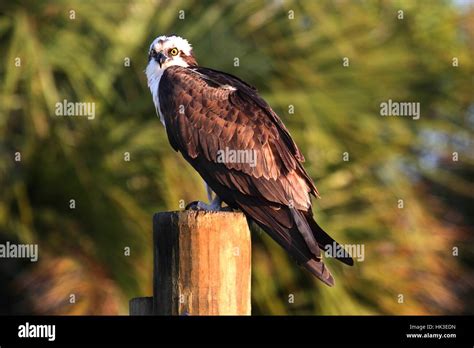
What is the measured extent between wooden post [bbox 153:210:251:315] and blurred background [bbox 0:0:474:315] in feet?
12.8

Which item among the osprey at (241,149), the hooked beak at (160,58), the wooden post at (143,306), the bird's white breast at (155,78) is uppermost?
the hooked beak at (160,58)

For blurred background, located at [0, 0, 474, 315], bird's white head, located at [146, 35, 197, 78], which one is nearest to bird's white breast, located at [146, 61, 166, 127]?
bird's white head, located at [146, 35, 197, 78]

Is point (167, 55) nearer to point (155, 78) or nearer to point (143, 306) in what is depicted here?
point (155, 78)

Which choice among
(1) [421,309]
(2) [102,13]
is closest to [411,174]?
(1) [421,309]

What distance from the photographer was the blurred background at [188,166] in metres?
9.16

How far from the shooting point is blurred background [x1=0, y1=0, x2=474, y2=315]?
9156 millimetres

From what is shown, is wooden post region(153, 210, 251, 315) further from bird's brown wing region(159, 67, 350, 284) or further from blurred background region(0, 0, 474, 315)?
blurred background region(0, 0, 474, 315)

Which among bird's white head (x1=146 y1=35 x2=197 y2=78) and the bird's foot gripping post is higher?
bird's white head (x1=146 y1=35 x2=197 y2=78)

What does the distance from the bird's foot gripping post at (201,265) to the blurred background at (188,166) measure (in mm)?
3907

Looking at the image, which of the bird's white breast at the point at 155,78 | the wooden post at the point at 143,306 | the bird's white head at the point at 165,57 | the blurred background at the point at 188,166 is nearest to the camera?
the wooden post at the point at 143,306

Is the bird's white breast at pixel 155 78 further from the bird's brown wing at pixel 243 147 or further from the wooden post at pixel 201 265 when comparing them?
the wooden post at pixel 201 265

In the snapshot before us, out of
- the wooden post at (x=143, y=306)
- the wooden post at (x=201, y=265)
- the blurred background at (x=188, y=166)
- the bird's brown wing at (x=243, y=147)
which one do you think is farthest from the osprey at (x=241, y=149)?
the blurred background at (x=188, y=166)

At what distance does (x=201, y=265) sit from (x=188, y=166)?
4.47 meters

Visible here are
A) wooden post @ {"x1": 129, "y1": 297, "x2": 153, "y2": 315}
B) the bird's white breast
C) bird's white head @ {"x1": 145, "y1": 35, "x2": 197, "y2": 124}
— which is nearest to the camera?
wooden post @ {"x1": 129, "y1": 297, "x2": 153, "y2": 315}
